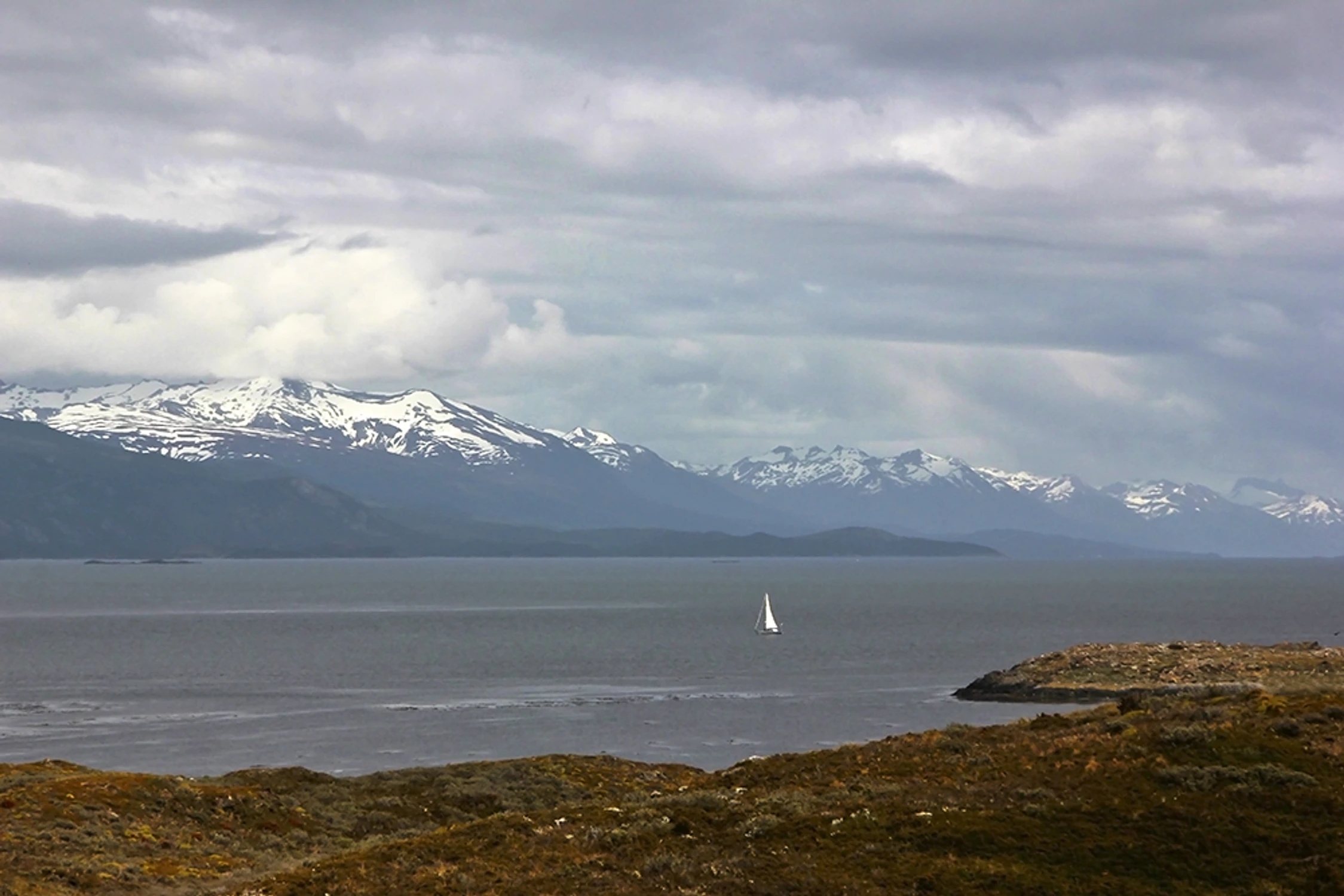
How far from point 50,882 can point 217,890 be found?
3860 millimetres

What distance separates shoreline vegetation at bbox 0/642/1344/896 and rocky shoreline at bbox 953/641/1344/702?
53267mm

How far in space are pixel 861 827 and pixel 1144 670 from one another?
7950cm

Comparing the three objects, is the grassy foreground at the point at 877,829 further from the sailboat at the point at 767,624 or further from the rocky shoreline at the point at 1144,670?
the sailboat at the point at 767,624

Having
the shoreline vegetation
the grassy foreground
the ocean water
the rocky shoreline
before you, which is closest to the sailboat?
the ocean water

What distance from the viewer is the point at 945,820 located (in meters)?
30.0

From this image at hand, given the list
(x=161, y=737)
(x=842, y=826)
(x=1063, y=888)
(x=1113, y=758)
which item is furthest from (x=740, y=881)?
(x=161, y=737)

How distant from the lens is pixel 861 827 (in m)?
30.2

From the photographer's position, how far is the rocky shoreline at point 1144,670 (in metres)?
95.1

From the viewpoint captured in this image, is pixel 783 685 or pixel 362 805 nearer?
pixel 362 805

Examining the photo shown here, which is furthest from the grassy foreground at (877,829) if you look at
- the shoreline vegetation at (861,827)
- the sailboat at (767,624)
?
the sailboat at (767,624)

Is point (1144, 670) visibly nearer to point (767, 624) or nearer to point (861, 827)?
point (861, 827)

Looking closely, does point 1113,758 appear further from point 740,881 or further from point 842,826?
point 740,881

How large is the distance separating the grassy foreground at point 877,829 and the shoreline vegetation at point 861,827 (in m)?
0.07

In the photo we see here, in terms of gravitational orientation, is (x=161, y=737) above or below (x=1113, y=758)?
below
